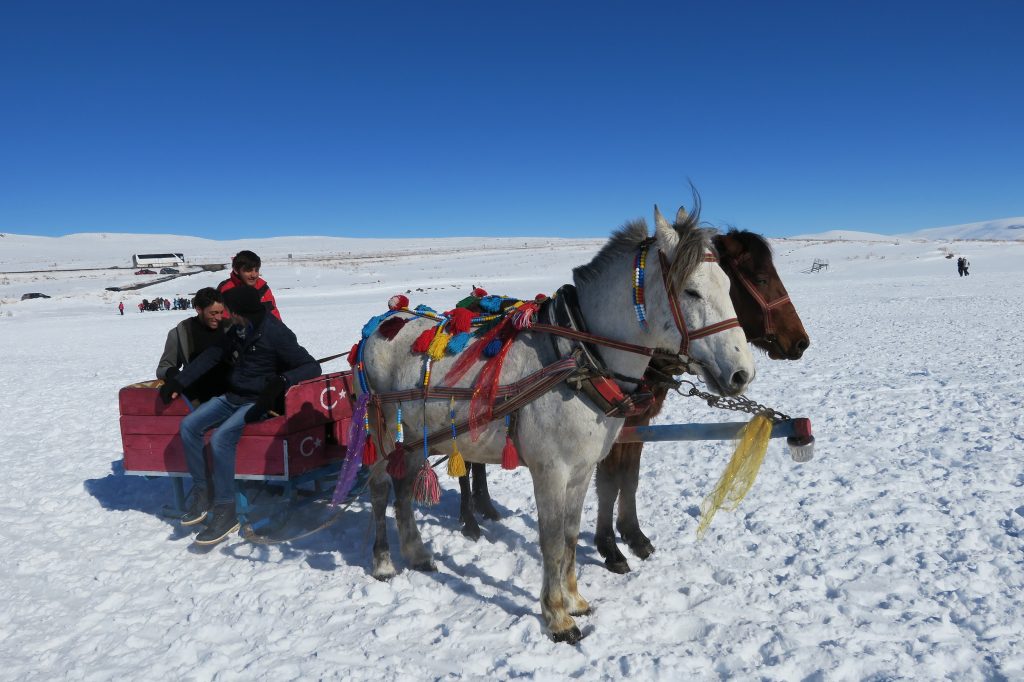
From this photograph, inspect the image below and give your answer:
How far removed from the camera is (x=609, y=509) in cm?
455

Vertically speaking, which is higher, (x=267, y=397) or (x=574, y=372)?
(x=574, y=372)

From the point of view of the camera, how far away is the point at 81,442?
26.3 feet

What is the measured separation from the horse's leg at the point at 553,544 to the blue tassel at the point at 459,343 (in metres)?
0.83

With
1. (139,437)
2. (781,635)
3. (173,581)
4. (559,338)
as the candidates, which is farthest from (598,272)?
(139,437)

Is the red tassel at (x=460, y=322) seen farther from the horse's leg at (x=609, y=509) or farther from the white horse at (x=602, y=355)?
the horse's leg at (x=609, y=509)

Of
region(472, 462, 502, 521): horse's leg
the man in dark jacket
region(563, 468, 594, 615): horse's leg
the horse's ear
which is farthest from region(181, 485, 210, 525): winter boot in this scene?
the horse's ear

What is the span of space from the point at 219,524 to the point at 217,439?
0.65 meters

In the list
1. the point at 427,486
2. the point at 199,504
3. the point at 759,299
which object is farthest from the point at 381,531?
the point at 759,299

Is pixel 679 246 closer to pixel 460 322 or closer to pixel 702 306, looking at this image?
pixel 702 306

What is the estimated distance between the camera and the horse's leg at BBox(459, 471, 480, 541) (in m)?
5.05

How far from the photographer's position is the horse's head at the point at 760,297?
3508 millimetres

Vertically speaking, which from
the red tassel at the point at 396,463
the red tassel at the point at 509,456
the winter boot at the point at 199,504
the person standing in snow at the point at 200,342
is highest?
the person standing in snow at the point at 200,342

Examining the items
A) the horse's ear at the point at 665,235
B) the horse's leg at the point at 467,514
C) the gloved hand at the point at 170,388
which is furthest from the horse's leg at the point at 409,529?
the horse's ear at the point at 665,235

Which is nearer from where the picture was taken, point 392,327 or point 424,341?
point 424,341
